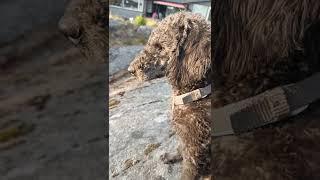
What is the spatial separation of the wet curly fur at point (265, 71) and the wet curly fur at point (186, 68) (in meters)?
0.03

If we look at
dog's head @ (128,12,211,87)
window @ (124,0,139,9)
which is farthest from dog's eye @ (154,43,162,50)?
window @ (124,0,139,9)

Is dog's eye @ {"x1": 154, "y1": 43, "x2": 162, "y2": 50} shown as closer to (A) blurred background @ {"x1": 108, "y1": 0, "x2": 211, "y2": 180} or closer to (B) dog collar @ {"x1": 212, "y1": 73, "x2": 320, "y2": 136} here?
(A) blurred background @ {"x1": 108, "y1": 0, "x2": 211, "y2": 180}

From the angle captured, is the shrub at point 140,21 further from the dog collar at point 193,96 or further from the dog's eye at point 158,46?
the dog collar at point 193,96

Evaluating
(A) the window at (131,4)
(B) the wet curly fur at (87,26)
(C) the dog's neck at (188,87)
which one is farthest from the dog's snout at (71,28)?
(C) the dog's neck at (188,87)

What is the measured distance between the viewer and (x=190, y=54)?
1086 mm

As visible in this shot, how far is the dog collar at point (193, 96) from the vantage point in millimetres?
1095

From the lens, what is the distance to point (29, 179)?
39.9 inches

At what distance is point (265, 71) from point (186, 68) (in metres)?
0.18

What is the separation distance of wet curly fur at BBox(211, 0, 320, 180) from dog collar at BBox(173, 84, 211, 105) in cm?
2

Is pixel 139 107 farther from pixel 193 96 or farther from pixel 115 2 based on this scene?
pixel 115 2

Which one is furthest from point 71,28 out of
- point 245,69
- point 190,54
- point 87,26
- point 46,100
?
point 245,69

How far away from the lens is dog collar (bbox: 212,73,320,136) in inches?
39.6

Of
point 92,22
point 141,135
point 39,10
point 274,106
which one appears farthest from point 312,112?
point 39,10

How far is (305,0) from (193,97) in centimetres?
33
